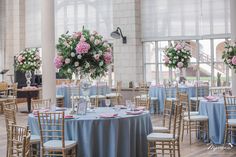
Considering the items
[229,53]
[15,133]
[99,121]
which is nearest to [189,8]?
[229,53]

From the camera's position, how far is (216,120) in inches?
293

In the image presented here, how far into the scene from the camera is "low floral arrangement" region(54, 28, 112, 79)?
5.92 metres

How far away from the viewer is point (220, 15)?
1355cm

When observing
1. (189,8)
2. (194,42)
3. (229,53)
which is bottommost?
(229,53)

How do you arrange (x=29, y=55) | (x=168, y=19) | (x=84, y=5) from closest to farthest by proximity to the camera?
(x=29, y=55) → (x=168, y=19) → (x=84, y=5)

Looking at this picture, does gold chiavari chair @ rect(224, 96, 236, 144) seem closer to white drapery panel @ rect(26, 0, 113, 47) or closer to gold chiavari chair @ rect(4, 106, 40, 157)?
gold chiavari chair @ rect(4, 106, 40, 157)

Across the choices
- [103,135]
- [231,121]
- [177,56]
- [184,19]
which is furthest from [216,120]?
[184,19]

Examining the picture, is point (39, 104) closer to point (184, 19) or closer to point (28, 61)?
point (28, 61)

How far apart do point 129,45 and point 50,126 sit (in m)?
9.65

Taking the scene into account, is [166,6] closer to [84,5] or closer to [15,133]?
[84,5]

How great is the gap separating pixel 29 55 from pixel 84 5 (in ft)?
15.3

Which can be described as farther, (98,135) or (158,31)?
(158,31)

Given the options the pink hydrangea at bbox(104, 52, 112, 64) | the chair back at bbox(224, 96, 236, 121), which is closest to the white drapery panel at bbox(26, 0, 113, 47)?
the chair back at bbox(224, 96, 236, 121)

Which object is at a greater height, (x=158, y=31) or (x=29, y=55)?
(x=158, y=31)
